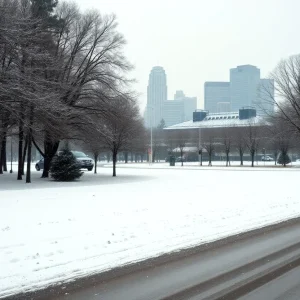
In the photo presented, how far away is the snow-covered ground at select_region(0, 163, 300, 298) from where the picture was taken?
6828mm

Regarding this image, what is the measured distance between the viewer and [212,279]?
641 cm

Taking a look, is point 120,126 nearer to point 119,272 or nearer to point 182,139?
point 119,272

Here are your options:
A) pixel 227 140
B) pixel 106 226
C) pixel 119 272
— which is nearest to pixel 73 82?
pixel 106 226

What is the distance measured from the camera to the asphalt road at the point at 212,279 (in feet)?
18.7

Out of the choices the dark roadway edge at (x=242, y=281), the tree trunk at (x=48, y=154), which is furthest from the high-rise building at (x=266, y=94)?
the dark roadway edge at (x=242, y=281)

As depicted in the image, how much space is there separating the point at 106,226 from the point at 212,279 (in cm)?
414

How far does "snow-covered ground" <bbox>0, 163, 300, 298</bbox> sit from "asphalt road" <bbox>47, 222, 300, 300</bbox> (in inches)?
24.1

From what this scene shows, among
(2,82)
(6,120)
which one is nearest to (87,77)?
(6,120)

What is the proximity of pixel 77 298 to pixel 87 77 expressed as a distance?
82.6 ft

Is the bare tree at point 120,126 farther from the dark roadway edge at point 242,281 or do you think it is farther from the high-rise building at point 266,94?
the high-rise building at point 266,94

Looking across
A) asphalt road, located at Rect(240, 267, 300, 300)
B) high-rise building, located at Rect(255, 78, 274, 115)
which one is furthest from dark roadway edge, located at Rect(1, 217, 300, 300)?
high-rise building, located at Rect(255, 78, 274, 115)

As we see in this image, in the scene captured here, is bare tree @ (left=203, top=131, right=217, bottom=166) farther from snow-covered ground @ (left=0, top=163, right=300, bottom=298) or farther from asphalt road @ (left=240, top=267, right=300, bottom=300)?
asphalt road @ (left=240, top=267, right=300, bottom=300)

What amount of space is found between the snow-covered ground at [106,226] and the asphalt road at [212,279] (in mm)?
612

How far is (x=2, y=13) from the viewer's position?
18.3 meters
